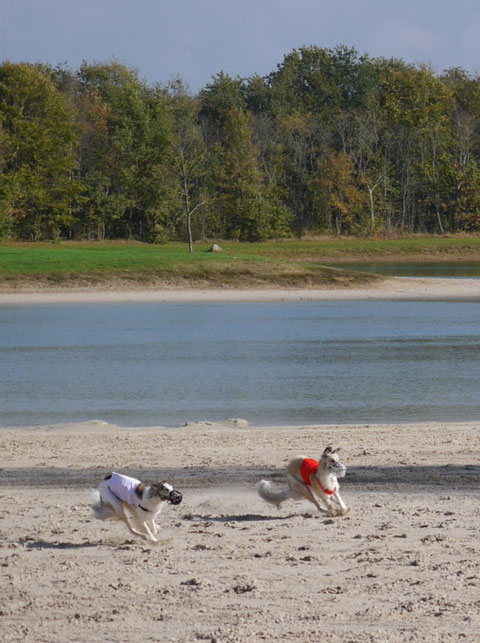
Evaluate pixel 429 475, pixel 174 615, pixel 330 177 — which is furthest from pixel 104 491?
pixel 330 177

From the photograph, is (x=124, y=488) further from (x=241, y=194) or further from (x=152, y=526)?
(x=241, y=194)

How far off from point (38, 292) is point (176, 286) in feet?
20.7

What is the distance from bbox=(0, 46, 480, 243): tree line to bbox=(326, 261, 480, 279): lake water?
1049 cm

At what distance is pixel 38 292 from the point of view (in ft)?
140

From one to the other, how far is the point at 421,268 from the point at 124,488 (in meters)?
51.5

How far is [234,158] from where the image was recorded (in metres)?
70.3

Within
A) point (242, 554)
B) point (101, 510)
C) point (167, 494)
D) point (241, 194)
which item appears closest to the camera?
point (167, 494)

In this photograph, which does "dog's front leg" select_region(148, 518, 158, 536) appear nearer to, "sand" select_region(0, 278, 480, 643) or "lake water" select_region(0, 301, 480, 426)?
"sand" select_region(0, 278, 480, 643)

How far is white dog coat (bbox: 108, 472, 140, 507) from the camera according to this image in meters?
6.88

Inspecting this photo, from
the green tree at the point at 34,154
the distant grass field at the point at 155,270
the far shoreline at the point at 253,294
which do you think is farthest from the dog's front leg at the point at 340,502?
the green tree at the point at 34,154

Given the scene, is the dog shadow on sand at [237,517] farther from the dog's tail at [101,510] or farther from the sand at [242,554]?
the dog's tail at [101,510]

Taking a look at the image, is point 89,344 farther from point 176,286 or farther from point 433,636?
point 433,636

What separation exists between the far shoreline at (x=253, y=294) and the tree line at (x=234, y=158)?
2120 cm

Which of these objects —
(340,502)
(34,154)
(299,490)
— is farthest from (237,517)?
(34,154)
